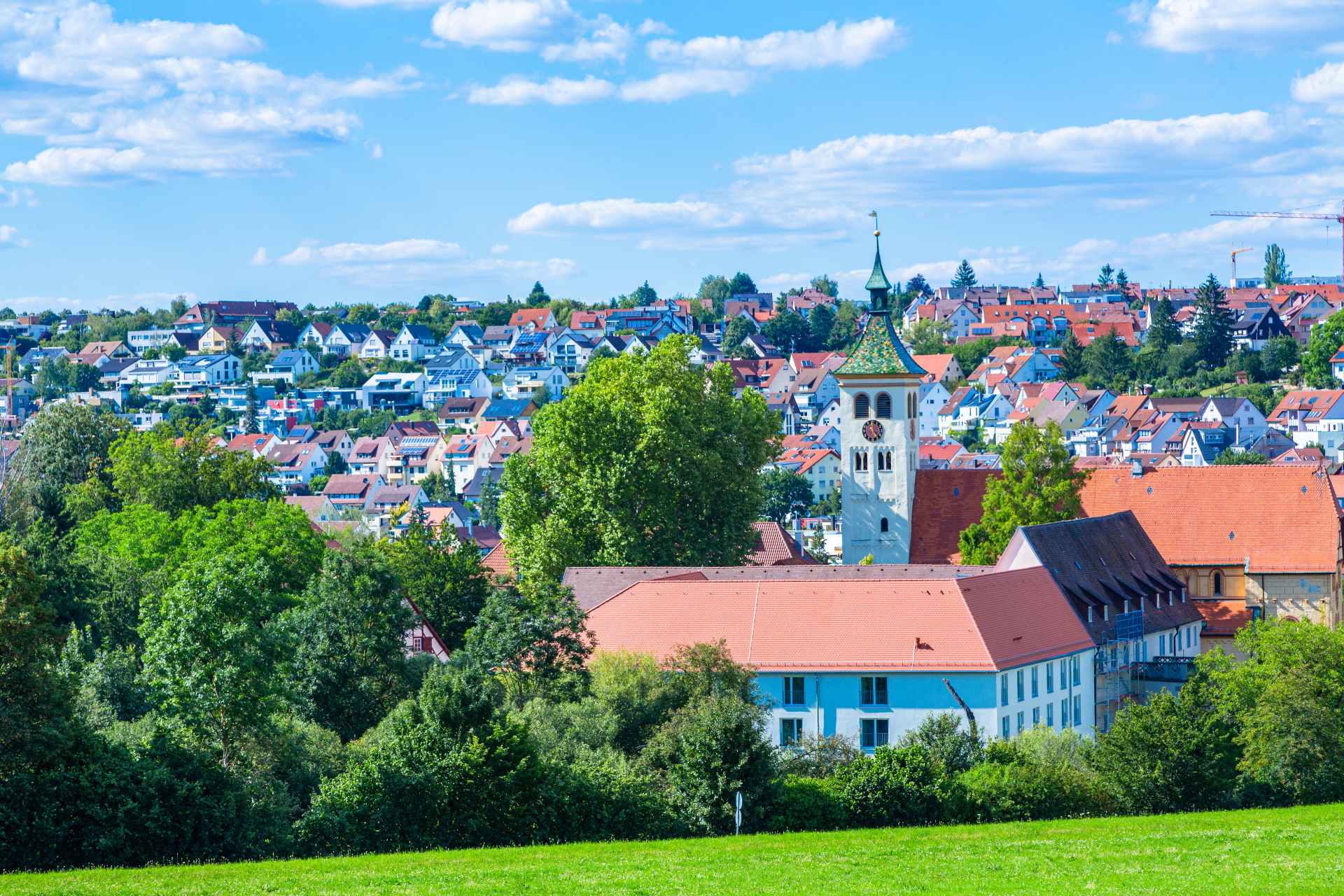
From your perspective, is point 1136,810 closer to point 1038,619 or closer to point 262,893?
point 1038,619

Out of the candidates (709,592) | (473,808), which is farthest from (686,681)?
(473,808)

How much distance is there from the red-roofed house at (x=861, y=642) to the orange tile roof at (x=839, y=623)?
0.04 metres

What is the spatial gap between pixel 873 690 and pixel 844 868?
20.1m

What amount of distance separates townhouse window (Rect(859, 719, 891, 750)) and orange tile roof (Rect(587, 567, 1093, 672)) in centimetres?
143

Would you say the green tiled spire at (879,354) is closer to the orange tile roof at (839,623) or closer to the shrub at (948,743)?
the orange tile roof at (839,623)

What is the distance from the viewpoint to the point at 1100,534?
2569 inches

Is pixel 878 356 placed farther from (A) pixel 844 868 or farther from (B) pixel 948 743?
(A) pixel 844 868

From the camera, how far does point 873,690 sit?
51719 mm

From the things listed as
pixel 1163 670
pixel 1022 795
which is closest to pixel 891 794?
pixel 1022 795

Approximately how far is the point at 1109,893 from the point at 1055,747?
716 inches

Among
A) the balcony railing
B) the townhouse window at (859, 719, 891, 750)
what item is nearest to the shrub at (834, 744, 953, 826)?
the townhouse window at (859, 719, 891, 750)

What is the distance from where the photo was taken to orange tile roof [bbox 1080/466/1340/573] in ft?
229

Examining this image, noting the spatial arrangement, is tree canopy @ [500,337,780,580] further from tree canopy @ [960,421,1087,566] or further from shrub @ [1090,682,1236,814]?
shrub @ [1090,682,1236,814]

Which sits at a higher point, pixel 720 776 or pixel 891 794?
pixel 720 776
